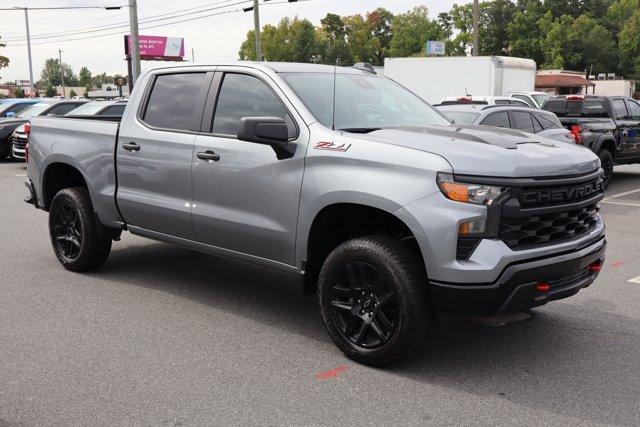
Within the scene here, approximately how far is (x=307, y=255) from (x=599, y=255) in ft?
6.16

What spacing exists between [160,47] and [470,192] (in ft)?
232

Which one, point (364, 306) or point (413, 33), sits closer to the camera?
point (364, 306)

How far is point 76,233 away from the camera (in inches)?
249

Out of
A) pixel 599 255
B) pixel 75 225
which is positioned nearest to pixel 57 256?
pixel 75 225

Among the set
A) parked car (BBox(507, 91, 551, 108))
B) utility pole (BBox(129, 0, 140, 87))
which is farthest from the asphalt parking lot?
utility pole (BBox(129, 0, 140, 87))

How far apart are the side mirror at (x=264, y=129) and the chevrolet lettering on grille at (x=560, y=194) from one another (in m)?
1.54

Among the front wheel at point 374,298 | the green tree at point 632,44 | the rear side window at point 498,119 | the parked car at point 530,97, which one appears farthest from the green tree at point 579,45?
the front wheel at point 374,298

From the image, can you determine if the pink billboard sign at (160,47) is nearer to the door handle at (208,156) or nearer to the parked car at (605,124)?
the parked car at (605,124)

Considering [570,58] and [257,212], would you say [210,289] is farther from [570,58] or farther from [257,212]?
[570,58]

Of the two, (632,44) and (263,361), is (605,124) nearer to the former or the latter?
(263,361)

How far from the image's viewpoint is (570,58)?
90.6m

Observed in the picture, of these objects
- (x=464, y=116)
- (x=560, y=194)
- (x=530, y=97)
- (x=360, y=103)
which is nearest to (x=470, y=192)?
(x=560, y=194)

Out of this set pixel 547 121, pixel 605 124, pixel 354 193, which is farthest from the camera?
pixel 605 124

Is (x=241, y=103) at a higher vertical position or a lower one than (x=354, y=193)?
higher
